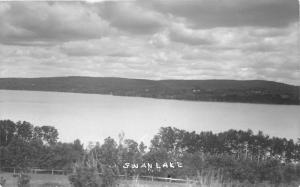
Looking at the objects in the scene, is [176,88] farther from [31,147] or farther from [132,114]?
[31,147]

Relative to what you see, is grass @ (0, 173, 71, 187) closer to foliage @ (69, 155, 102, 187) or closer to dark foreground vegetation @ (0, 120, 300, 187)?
dark foreground vegetation @ (0, 120, 300, 187)

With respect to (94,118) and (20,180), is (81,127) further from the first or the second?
(20,180)

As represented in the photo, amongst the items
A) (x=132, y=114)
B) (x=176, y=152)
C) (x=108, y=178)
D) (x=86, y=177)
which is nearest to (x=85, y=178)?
(x=86, y=177)

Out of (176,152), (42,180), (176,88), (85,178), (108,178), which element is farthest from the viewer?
(176,152)

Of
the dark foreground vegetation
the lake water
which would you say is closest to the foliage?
the dark foreground vegetation

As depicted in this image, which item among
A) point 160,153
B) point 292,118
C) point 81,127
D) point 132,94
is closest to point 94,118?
point 81,127
